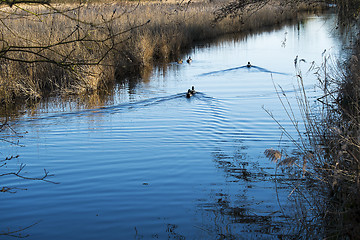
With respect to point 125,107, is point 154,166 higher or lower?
lower

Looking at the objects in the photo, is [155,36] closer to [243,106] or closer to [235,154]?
[243,106]

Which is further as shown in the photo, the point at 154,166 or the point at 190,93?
the point at 190,93

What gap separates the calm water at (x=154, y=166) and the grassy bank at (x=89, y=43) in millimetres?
1197

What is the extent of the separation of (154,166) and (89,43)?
28.2 ft

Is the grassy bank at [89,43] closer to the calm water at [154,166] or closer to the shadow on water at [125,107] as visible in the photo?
the shadow on water at [125,107]

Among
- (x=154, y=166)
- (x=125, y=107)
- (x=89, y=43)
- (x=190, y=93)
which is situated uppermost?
(x=89, y=43)

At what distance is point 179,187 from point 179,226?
3.95 feet

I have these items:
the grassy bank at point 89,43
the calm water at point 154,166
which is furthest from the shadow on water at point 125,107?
the grassy bank at point 89,43

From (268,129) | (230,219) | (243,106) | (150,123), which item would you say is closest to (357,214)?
(230,219)

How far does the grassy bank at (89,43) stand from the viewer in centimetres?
860

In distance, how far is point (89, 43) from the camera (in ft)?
49.0

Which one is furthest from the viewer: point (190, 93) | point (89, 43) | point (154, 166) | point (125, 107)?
point (89, 43)

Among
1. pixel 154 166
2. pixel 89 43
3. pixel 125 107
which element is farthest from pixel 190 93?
pixel 154 166

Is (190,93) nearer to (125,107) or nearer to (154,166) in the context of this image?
(125,107)
